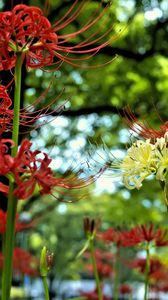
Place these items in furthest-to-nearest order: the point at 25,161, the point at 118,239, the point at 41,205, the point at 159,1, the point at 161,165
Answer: the point at 41,205
the point at 159,1
the point at 118,239
the point at 161,165
the point at 25,161

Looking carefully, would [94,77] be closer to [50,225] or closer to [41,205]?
[41,205]

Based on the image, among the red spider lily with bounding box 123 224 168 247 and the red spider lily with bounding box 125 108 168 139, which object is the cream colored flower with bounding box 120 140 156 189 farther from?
the red spider lily with bounding box 123 224 168 247

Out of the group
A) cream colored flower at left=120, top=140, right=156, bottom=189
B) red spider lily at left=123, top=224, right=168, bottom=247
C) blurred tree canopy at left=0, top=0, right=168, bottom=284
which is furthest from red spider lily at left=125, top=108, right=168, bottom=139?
blurred tree canopy at left=0, top=0, right=168, bottom=284

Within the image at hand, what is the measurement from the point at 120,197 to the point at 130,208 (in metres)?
0.43

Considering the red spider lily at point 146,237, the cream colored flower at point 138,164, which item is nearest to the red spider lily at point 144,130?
the cream colored flower at point 138,164

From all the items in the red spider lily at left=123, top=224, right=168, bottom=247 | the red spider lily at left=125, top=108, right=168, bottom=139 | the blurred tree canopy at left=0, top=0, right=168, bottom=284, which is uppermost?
the blurred tree canopy at left=0, top=0, right=168, bottom=284

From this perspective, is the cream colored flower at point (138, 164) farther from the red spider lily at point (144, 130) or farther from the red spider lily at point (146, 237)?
the red spider lily at point (146, 237)

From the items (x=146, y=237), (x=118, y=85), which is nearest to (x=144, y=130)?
(x=146, y=237)

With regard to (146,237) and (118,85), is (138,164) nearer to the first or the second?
(146,237)

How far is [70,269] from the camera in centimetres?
1823

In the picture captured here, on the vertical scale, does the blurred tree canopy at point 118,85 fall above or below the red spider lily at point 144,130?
above

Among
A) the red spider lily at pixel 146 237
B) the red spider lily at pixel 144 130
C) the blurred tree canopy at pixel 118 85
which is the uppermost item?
the blurred tree canopy at pixel 118 85

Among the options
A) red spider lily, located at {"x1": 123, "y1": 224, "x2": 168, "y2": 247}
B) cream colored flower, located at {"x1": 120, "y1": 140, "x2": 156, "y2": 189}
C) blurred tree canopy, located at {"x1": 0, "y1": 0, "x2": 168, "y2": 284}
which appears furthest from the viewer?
blurred tree canopy, located at {"x1": 0, "y1": 0, "x2": 168, "y2": 284}

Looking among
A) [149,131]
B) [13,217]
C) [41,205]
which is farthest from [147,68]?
[41,205]
